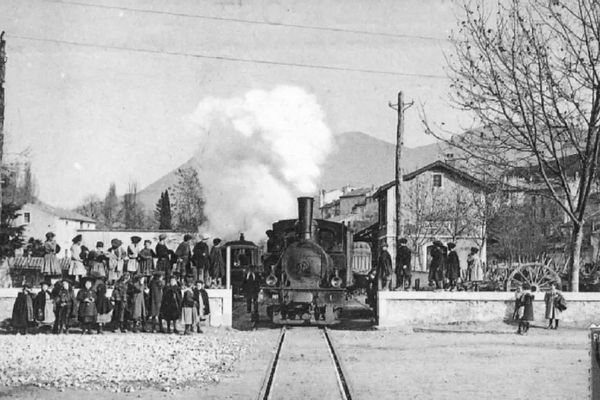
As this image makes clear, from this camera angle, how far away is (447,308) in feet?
67.1

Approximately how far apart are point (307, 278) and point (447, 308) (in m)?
3.70

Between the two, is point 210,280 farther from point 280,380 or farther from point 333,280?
point 280,380

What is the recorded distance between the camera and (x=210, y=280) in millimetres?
24547

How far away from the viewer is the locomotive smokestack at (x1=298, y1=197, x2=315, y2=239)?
21.9 meters

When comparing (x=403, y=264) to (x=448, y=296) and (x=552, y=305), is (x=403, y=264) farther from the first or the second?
(x=552, y=305)

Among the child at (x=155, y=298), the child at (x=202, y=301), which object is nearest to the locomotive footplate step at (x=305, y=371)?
the child at (x=202, y=301)

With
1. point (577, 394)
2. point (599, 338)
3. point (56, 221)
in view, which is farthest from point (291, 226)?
point (56, 221)

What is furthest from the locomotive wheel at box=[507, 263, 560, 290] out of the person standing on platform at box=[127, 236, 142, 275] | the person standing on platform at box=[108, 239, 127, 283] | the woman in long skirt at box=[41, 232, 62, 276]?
the woman in long skirt at box=[41, 232, 62, 276]

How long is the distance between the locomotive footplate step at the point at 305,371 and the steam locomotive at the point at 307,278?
237 centimetres

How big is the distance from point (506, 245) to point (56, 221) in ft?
130

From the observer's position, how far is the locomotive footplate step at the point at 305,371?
35.4 feet

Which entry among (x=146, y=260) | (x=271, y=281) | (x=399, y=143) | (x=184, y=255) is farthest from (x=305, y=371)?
(x=399, y=143)

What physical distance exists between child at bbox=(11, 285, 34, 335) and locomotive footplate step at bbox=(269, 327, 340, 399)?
20.4ft

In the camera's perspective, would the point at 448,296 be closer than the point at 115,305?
No
